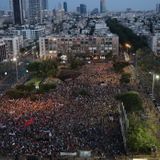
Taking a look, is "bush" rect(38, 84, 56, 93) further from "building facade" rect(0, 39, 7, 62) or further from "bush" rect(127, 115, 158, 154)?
"building facade" rect(0, 39, 7, 62)

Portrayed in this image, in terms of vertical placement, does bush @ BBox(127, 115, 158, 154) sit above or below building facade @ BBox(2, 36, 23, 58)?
above

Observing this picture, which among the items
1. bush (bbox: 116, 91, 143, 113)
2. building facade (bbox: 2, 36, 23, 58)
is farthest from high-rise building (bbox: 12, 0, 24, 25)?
bush (bbox: 116, 91, 143, 113)

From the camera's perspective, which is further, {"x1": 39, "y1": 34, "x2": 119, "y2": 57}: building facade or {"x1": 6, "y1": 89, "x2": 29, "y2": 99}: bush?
{"x1": 39, "y1": 34, "x2": 119, "y2": 57}: building facade

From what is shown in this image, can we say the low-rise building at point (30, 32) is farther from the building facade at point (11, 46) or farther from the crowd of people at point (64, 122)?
the crowd of people at point (64, 122)

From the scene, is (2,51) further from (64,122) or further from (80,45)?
(64,122)

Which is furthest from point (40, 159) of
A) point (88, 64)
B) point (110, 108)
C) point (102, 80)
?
point (88, 64)

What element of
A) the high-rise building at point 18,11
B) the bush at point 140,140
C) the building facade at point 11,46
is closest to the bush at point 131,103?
the bush at point 140,140
